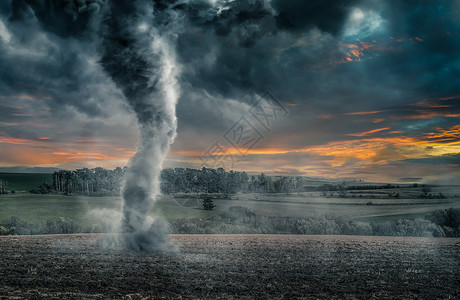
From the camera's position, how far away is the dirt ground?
17.1 metres

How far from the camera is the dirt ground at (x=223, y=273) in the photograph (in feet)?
56.2

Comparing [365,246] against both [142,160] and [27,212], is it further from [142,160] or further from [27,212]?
[27,212]

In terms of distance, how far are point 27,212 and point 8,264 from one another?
5132cm

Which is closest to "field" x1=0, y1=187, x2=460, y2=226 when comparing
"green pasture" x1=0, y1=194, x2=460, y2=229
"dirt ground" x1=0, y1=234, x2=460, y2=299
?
"green pasture" x1=0, y1=194, x2=460, y2=229

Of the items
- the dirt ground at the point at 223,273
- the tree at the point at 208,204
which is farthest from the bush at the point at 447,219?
the tree at the point at 208,204

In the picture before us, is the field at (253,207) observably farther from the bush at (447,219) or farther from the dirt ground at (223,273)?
the dirt ground at (223,273)

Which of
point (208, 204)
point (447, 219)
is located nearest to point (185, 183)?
point (208, 204)

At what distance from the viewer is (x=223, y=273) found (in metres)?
21.2

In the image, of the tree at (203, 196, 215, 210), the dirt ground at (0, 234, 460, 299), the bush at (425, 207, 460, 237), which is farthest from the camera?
the tree at (203, 196, 215, 210)

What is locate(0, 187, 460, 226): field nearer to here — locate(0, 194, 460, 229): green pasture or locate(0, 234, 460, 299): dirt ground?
locate(0, 194, 460, 229): green pasture

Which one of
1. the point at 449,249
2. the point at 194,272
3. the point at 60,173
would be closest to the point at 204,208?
the point at 449,249

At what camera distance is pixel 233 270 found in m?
22.2

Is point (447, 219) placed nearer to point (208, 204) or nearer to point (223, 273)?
point (208, 204)

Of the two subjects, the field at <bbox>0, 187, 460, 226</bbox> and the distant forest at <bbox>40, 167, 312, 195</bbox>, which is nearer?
the field at <bbox>0, 187, 460, 226</bbox>
